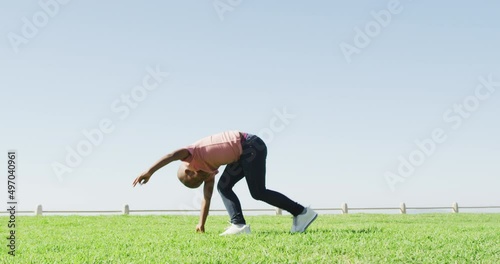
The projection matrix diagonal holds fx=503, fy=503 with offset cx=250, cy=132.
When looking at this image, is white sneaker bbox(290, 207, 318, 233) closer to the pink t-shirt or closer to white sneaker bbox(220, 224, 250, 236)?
white sneaker bbox(220, 224, 250, 236)

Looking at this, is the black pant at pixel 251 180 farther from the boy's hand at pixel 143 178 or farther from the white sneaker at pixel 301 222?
the boy's hand at pixel 143 178

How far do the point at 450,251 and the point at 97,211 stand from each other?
76.3 feet

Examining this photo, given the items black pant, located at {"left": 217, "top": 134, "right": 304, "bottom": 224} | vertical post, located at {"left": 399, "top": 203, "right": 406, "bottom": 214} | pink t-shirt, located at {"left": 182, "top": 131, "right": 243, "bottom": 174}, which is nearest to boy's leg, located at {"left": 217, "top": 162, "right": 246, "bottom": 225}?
black pant, located at {"left": 217, "top": 134, "right": 304, "bottom": 224}

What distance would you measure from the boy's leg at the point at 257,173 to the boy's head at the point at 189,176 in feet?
1.72

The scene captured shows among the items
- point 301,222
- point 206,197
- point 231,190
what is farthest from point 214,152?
point 301,222

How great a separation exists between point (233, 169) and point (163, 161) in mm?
1074

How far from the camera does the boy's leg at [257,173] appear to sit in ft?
20.7

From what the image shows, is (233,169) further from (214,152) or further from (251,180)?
(214,152)

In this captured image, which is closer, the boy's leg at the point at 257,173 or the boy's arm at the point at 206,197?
the boy's leg at the point at 257,173

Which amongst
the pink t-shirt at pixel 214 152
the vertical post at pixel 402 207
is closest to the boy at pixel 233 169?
the pink t-shirt at pixel 214 152

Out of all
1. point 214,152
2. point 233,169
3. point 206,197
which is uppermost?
point 214,152

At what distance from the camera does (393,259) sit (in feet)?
→ 13.7

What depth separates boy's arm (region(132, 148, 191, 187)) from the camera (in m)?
5.69

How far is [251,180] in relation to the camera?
6312mm
